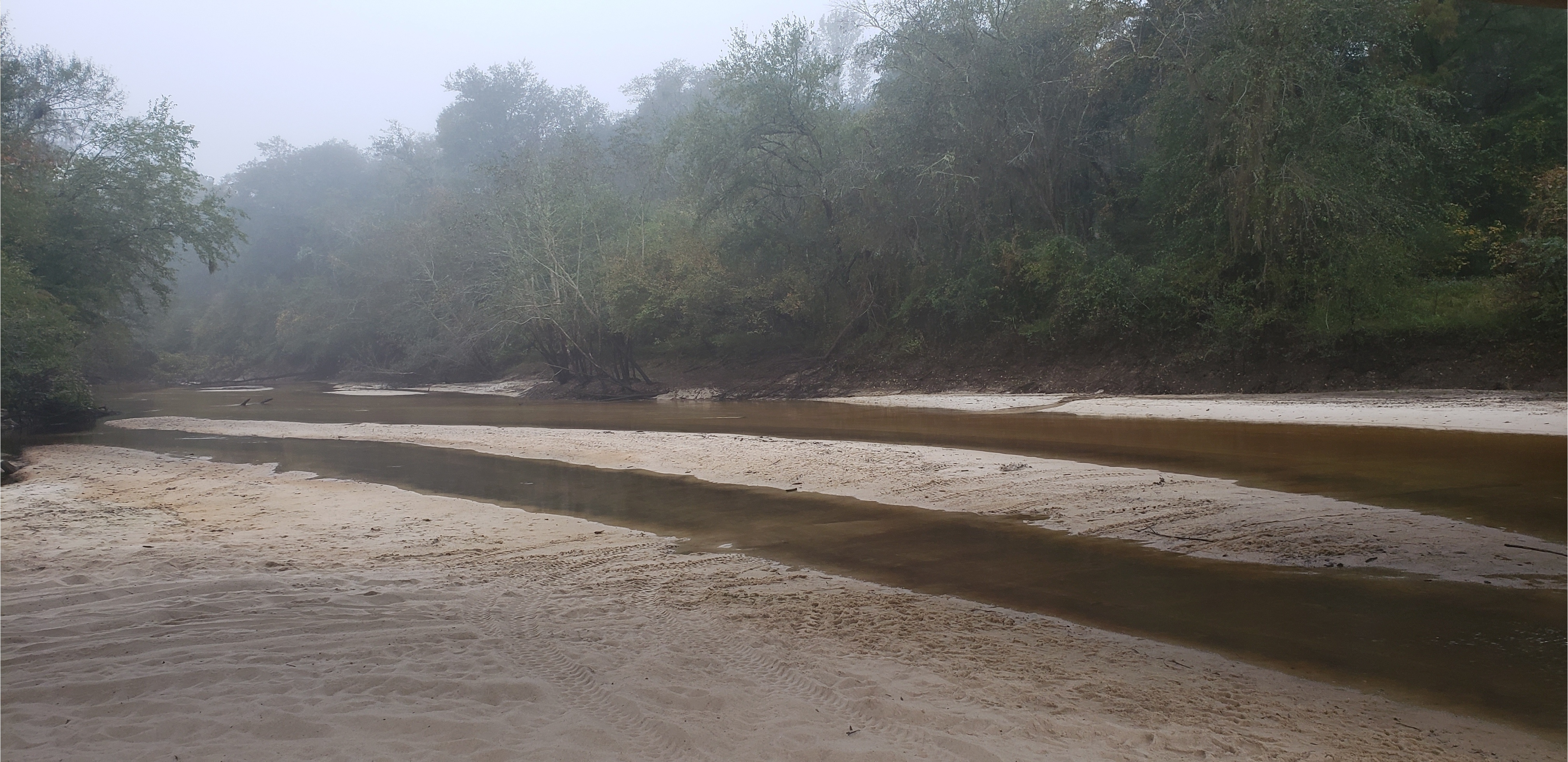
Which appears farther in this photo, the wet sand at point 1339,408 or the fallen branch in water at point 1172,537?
the wet sand at point 1339,408

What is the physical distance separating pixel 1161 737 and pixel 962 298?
21481mm

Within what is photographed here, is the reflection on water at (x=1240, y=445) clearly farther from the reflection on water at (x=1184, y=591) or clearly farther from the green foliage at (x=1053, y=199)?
the green foliage at (x=1053, y=199)

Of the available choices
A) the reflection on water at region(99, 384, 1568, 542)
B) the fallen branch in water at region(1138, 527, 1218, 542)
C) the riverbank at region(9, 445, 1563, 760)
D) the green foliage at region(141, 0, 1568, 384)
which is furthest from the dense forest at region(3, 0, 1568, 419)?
the riverbank at region(9, 445, 1563, 760)

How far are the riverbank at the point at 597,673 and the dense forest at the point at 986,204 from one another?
46.6 feet

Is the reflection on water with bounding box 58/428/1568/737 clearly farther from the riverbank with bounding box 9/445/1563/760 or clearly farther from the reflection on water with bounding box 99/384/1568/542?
the reflection on water with bounding box 99/384/1568/542

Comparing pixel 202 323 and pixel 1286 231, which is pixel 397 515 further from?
pixel 202 323

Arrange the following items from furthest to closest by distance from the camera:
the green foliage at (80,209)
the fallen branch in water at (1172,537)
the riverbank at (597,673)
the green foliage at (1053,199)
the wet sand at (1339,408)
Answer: the green foliage at (80,209)
the green foliage at (1053,199)
the wet sand at (1339,408)
the fallen branch in water at (1172,537)
the riverbank at (597,673)

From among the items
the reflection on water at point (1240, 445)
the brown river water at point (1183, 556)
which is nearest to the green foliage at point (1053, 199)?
the reflection on water at point (1240, 445)

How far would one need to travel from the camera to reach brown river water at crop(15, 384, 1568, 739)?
4.54 meters

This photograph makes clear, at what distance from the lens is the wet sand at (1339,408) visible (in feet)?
38.0

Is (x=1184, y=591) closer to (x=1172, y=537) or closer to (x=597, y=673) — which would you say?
(x=1172, y=537)

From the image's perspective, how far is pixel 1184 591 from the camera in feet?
18.9

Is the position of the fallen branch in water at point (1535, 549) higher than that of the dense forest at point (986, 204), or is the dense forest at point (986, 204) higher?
the dense forest at point (986, 204)

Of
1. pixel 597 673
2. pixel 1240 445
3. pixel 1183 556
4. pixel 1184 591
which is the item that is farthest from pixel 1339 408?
pixel 597 673
